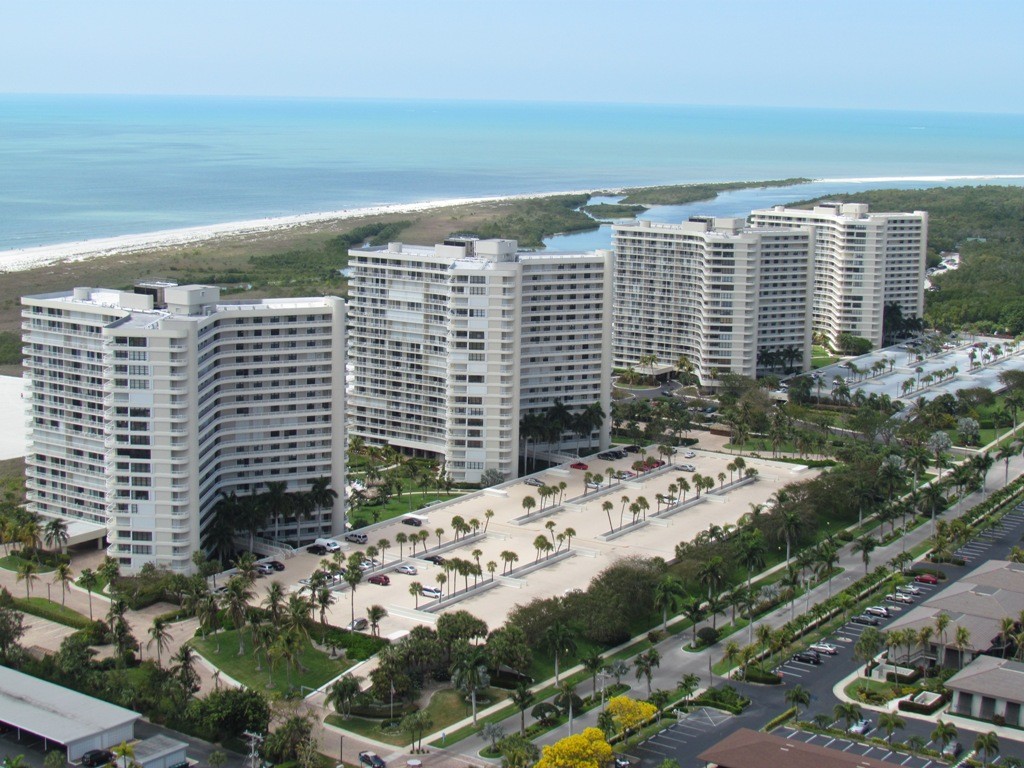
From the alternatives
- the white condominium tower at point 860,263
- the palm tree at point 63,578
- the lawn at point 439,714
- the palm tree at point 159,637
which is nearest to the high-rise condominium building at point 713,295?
the white condominium tower at point 860,263

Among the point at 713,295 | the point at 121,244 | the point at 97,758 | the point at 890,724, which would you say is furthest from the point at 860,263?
the point at 121,244

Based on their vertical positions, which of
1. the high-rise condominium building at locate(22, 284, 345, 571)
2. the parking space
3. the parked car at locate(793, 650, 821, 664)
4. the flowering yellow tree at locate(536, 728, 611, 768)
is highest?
the high-rise condominium building at locate(22, 284, 345, 571)

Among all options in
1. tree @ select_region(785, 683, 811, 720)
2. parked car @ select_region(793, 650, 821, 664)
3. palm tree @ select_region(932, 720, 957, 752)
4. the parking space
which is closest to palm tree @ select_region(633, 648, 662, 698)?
the parking space

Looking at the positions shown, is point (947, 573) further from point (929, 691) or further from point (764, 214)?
point (764, 214)

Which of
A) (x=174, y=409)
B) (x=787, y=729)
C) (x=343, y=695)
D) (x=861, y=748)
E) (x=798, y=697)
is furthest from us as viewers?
(x=174, y=409)

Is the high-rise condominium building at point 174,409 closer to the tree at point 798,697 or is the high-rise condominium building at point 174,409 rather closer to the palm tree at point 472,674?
the palm tree at point 472,674

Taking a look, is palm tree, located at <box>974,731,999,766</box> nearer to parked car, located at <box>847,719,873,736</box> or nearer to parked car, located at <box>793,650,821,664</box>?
parked car, located at <box>847,719,873,736</box>

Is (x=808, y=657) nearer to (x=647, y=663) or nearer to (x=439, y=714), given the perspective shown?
(x=647, y=663)
